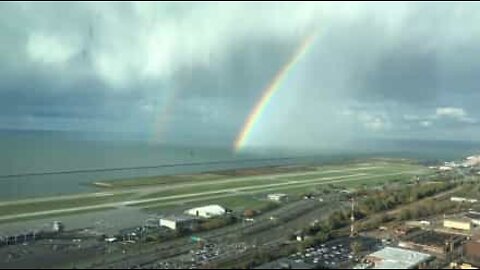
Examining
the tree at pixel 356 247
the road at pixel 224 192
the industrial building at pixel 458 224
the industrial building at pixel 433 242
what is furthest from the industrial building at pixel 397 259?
the road at pixel 224 192

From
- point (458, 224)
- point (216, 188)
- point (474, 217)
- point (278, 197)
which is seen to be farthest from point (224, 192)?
point (458, 224)

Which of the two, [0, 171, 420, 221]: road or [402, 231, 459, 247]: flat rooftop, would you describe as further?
[0, 171, 420, 221]: road

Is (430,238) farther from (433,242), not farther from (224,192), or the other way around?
(224,192)

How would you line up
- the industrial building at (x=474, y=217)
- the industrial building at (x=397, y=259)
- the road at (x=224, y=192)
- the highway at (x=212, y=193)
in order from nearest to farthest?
the industrial building at (x=397, y=259) → the industrial building at (x=474, y=217) → the road at (x=224, y=192) → the highway at (x=212, y=193)

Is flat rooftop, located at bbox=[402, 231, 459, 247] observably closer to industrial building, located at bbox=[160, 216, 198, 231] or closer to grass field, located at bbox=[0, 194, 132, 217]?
industrial building, located at bbox=[160, 216, 198, 231]

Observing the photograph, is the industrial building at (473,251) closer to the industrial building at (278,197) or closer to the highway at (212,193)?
the industrial building at (278,197)

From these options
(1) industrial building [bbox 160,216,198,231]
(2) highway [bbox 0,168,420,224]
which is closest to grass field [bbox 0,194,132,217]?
(2) highway [bbox 0,168,420,224]

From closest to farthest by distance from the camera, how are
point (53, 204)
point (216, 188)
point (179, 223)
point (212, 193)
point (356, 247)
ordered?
point (356, 247), point (179, 223), point (53, 204), point (212, 193), point (216, 188)
